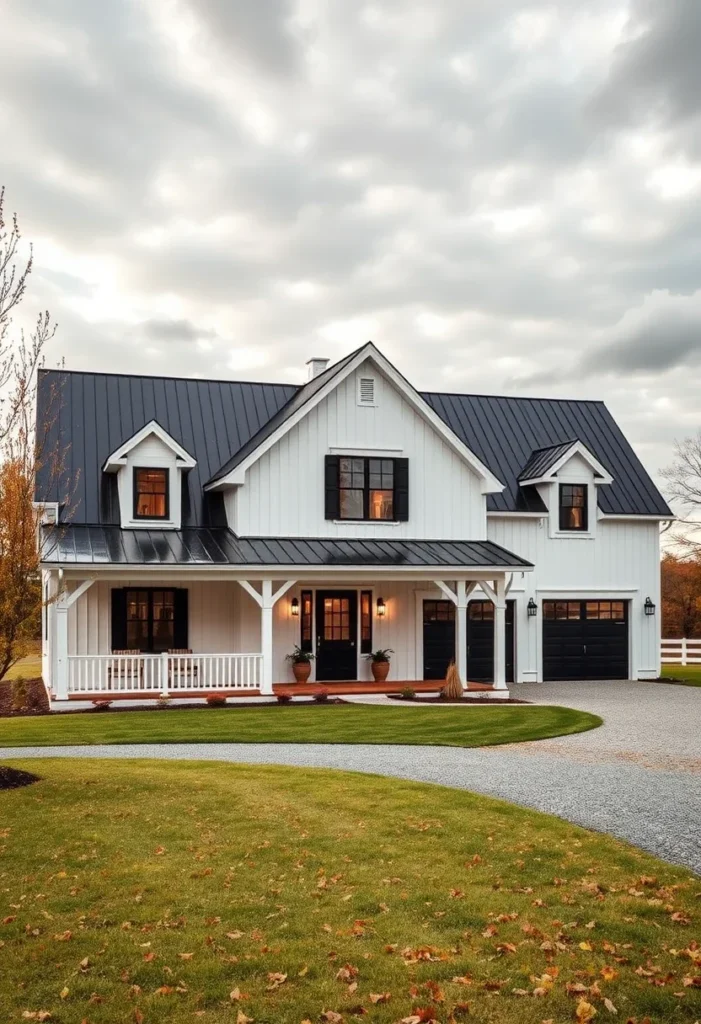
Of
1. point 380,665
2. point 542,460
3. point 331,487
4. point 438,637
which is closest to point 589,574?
point 542,460

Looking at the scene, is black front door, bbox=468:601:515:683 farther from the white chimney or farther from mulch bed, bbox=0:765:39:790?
mulch bed, bbox=0:765:39:790

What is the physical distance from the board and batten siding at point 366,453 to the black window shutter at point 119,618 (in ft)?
10.2

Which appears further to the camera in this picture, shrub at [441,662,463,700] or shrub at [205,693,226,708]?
shrub at [441,662,463,700]

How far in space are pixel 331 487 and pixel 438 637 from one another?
5005 millimetres

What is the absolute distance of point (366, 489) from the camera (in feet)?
78.9

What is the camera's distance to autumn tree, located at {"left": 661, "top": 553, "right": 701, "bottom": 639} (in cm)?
4834

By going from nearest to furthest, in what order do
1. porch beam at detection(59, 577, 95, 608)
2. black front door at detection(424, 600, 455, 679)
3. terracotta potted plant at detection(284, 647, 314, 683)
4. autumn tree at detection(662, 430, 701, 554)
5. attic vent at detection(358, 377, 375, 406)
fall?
porch beam at detection(59, 577, 95, 608)
terracotta potted plant at detection(284, 647, 314, 683)
attic vent at detection(358, 377, 375, 406)
black front door at detection(424, 600, 455, 679)
autumn tree at detection(662, 430, 701, 554)

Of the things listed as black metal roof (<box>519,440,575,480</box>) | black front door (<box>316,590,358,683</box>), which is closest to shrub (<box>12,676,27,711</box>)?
black front door (<box>316,590,358,683</box>)

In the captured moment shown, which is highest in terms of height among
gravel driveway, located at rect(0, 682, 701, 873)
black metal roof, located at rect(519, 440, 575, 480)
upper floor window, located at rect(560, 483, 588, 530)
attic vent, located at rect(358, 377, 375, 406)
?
attic vent, located at rect(358, 377, 375, 406)

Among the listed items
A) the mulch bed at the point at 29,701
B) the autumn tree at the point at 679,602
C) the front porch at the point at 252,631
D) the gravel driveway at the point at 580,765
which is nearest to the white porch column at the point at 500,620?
the front porch at the point at 252,631

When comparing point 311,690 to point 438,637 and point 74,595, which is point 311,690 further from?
point 74,595

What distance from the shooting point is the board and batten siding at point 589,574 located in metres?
26.7

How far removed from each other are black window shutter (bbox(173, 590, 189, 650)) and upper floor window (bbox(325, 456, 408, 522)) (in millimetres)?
4065

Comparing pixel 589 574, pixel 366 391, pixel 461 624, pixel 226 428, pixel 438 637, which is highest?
pixel 366 391
